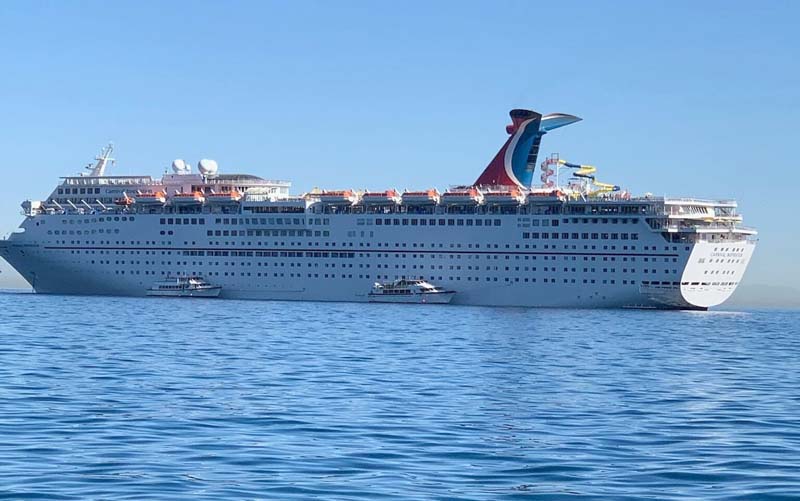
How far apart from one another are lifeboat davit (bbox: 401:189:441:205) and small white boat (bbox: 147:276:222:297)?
1666 centimetres

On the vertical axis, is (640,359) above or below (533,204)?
below

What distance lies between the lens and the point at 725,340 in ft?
174

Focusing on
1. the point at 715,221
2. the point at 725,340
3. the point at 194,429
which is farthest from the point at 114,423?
the point at 715,221

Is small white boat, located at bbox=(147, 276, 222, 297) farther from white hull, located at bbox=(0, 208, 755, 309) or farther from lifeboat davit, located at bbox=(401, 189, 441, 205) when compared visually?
lifeboat davit, located at bbox=(401, 189, 441, 205)

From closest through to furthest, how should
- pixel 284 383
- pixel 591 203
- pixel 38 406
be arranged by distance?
pixel 38 406
pixel 284 383
pixel 591 203

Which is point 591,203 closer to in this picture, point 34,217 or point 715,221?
point 715,221

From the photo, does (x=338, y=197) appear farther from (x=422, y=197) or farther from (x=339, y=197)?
(x=422, y=197)

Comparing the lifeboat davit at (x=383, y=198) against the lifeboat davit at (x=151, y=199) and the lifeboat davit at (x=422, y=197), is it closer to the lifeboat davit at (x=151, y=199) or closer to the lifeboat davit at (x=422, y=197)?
Result: the lifeboat davit at (x=422, y=197)

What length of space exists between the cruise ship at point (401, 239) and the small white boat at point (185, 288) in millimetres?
785

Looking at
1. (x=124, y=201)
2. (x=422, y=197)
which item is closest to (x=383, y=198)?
(x=422, y=197)

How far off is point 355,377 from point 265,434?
10084mm

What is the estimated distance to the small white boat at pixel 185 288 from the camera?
94562mm

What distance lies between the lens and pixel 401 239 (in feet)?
299

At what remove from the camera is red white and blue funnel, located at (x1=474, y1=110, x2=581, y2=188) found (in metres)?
98.5
